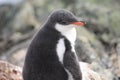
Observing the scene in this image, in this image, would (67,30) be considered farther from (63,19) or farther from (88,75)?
(88,75)

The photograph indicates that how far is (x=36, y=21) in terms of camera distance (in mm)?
15555

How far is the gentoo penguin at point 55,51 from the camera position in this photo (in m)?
5.58

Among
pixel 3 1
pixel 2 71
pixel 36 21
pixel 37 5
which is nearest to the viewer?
pixel 2 71

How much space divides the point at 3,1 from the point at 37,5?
12.5 ft

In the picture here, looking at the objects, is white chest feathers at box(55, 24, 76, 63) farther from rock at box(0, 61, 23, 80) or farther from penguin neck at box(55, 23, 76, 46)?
rock at box(0, 61, 23, 80)

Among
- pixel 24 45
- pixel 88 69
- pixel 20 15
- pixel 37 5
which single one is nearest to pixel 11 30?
pixel 20 15

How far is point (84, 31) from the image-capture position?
36.1 ft

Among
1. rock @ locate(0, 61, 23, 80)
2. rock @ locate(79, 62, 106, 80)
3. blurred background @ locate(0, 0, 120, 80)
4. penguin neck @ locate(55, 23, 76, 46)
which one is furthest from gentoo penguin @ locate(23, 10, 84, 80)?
blurred background @ locate(0, 0, 120, 80)

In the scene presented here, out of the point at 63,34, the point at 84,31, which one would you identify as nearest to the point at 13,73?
the point at 63,34

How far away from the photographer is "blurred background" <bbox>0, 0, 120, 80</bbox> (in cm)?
845

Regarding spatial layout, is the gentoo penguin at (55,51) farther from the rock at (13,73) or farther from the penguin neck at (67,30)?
the rock at (13,73)

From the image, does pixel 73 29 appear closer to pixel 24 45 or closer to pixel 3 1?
pixel 24 45

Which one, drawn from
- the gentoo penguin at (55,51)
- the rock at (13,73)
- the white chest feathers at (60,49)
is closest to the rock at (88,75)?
the rock at (13,73)

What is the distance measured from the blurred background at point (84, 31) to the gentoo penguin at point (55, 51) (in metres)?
1.75
